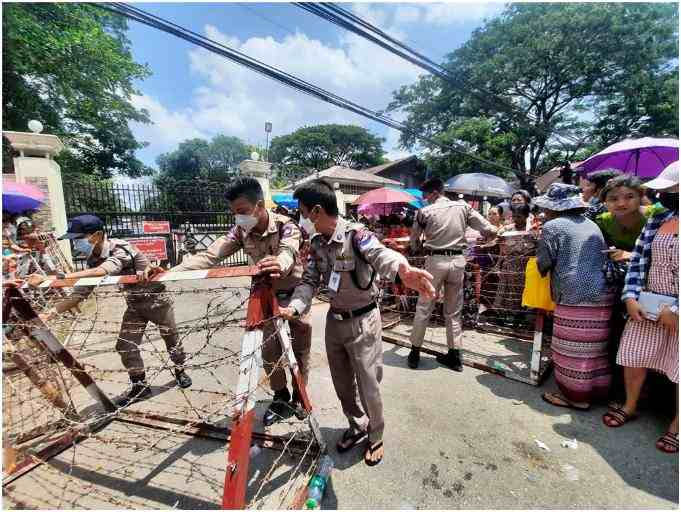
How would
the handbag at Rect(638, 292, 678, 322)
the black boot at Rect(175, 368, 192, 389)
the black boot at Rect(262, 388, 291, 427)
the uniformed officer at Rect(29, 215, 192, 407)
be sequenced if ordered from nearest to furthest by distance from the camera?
the handbag at Rect(638, 292, 678, 322)
the black boot at Rect(262, 388, 291, 427)
the uniformed officer at Rect(29, 215, 192, 407)
the black boot at Rect(175, 368, 192, 389)

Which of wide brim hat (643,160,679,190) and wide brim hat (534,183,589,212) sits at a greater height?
wide brim hat (643,160,679,190)

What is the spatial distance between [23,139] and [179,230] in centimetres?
386

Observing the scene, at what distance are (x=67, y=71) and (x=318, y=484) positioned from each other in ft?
56.6

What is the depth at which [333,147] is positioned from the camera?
46.5m

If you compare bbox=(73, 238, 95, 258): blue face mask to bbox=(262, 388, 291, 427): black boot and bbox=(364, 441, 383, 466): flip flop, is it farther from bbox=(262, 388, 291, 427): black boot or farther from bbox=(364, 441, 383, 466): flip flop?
bbox=(364, 441, 383, 466): flip flop

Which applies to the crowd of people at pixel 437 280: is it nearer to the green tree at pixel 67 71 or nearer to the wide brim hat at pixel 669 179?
the wide brim hat at pixel 669 179

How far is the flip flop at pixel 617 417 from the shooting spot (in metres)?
2.45

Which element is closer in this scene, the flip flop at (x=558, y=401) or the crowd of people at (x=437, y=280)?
the crowd of people at (x=437, y=280)

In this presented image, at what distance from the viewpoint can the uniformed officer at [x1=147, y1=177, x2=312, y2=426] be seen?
240cm

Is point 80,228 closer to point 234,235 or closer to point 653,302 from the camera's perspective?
point 234,235

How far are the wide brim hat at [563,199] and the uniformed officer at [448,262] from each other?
0.69 m

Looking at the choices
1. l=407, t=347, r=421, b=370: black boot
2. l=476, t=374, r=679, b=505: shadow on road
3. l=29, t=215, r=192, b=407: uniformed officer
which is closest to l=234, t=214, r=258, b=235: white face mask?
l=29, t=215, r=192, b=407: uniformed officer

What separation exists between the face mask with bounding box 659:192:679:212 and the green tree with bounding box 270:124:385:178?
148 ft

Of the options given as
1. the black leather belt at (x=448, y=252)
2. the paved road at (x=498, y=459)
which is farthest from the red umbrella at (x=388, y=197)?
the paved road at (x=498, y=459)
